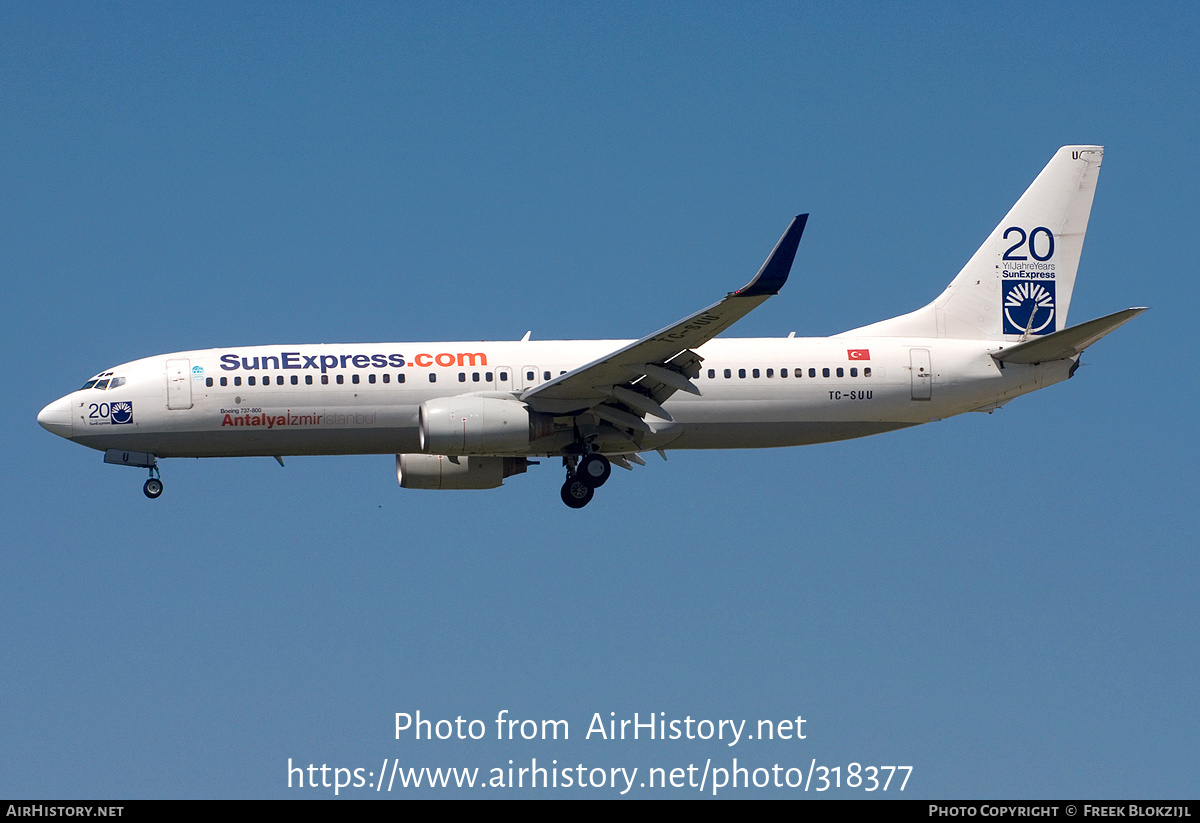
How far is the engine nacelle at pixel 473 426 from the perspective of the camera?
35.2 meters

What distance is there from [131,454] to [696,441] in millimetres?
13622

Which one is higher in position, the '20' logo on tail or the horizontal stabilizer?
the '20' logo on tail

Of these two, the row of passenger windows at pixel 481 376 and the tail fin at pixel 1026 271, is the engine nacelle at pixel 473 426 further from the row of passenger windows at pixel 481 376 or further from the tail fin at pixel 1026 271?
the tail fin at pixel 1026 271

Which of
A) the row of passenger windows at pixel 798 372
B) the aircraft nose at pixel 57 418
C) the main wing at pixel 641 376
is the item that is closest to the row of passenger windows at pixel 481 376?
the row of passenger windows at pixel 798 372

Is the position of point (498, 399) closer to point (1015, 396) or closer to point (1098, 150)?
point (1015, 396)

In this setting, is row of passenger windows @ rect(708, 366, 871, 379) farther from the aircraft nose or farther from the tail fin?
the aircraft nose

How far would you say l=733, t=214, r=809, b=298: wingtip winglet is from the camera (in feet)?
103

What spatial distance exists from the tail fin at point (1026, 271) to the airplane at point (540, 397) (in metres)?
1.16

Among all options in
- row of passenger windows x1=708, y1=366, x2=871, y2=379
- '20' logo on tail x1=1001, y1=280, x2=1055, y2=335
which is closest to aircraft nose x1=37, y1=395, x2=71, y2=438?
row of passenger windows x1=708, y1=366, x2=871, y2=379

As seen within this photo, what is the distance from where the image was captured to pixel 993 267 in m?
40.6

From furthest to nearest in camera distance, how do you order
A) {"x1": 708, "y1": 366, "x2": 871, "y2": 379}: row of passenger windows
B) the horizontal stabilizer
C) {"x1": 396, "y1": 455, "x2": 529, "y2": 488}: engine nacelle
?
1. {"x1": 396, "y1": 455, "x2": 529, "y2": 488}: engine nacelle
2. {"x1": 708, "y1": 366, "x2": 871, "y2": 379}: row of passenger windows
3. the horizontal stabilizer

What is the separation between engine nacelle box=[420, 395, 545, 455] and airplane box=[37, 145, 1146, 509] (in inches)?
8.2
